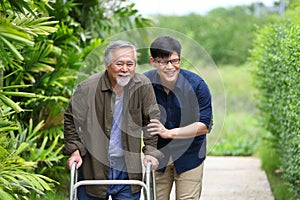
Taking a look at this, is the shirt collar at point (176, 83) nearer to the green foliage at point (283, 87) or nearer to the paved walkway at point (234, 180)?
the green foliage at point (283, 87)

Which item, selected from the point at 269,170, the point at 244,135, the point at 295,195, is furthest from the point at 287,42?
the point at 244,135

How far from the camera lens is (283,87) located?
7.27 m

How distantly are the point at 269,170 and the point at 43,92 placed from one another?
3980mm

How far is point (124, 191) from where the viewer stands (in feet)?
16.6

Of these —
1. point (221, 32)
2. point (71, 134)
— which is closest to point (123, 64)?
point (71, 134)

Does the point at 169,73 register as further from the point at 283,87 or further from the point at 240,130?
the point at 240,130

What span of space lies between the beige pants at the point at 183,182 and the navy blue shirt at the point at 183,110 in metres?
0.06

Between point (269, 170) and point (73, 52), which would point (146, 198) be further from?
point (269, 170)

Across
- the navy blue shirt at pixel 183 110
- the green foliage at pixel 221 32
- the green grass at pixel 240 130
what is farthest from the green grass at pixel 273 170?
the green foliage at pixel 221 32

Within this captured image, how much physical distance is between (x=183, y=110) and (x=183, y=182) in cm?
58

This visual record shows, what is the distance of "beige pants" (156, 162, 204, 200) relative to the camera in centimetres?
546

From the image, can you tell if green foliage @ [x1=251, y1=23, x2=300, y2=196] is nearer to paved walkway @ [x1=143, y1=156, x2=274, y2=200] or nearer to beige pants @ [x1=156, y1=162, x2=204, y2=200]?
paved walkway @ [x1=143, y1=156, x2=274, y2=200]

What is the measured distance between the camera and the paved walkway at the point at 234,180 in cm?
809

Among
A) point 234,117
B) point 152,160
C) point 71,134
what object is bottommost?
point 234,117
